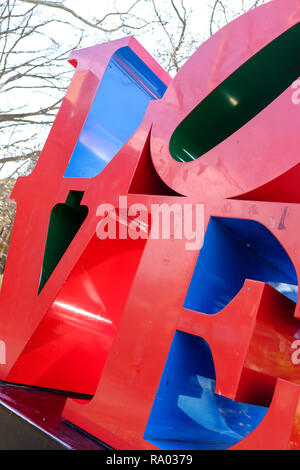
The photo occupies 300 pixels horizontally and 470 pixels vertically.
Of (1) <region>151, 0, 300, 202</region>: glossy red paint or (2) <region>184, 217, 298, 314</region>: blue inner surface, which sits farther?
(2) <region>184, 217, 298, 314</region>: blue inner surface

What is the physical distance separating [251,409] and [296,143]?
1691 millimetres

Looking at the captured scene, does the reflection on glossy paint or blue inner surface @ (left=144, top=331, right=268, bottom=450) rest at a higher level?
the reflection on glossy paint

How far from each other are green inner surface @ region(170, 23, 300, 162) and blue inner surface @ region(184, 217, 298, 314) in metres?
0.67

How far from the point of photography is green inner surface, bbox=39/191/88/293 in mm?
3447

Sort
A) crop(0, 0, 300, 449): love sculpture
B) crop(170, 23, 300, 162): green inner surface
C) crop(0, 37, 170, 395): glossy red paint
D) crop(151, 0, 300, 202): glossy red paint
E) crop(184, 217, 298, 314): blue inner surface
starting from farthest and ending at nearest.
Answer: crop(0, 37, 170, 395): glossy red paint, crop(170, 23, 300, 162): green inner surface, crop(184, 217, 298, 314): blue inner surface, crop(151, 0, 300, 202): glossy red paint, crop(0, 0, 300, 449): love sculpture

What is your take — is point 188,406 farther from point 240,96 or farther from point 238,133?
point 240,96

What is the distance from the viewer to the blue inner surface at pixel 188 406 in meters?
2.31

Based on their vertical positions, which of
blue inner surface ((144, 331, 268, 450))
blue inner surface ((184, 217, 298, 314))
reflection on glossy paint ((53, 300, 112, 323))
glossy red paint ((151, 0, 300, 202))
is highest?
glossy red paint ((151, 0, 300, 202))

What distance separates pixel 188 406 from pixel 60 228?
5.34ft

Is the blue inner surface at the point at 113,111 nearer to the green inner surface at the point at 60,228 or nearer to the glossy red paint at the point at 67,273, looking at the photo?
the glossy red paint at the point at 67,273

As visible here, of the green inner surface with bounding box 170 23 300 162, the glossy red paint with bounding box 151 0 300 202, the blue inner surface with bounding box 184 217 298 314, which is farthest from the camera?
the green inner surface with bounding box 170 23 300 162

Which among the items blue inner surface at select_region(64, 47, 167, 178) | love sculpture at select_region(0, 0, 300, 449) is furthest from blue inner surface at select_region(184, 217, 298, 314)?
blue inner surface at select_region(64, 47, 167, 178)

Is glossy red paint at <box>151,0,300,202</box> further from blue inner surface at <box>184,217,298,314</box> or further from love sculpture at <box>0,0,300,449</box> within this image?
blue inner surface at <box>184,217,298,314</box>

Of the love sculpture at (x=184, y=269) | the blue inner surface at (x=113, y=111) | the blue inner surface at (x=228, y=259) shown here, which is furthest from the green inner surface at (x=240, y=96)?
the blue inner surface at (x=113, y=111)
